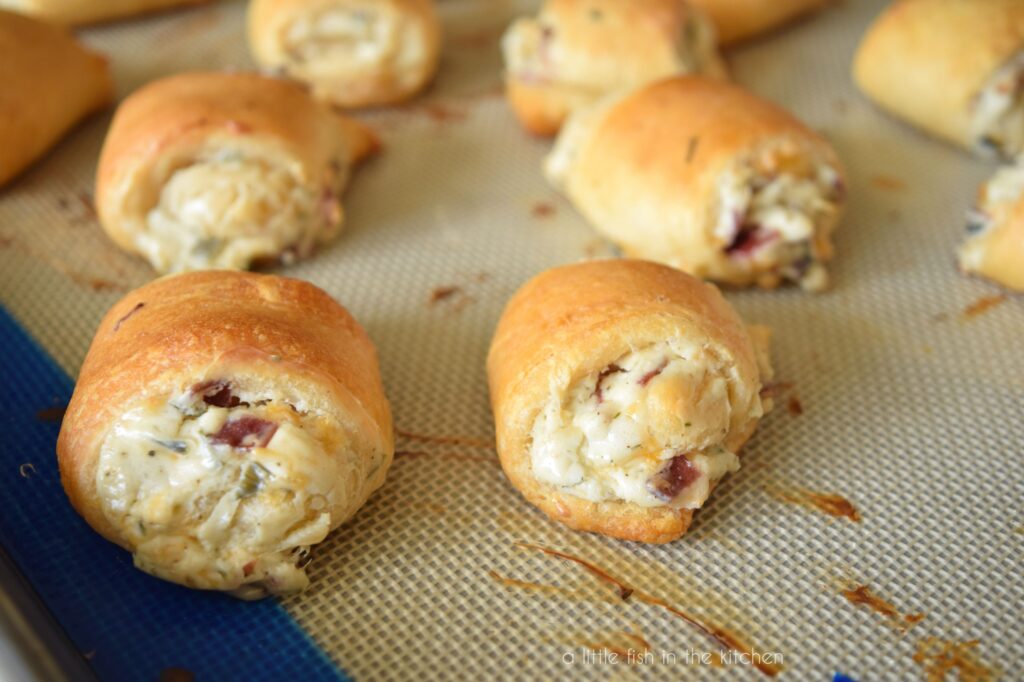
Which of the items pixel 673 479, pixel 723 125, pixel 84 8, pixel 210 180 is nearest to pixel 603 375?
pixel 673 479

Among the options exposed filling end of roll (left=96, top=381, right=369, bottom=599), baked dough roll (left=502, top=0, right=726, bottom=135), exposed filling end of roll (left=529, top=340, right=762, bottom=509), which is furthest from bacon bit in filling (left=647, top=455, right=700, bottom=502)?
baked dough roll (left=502, top=0, right=726, bottom=135)

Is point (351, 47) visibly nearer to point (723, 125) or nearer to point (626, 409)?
point (723, 125)

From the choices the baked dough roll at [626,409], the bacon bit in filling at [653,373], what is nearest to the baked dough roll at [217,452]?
the baked dough roll at [626,409]

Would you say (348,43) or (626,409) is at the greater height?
(348,43)

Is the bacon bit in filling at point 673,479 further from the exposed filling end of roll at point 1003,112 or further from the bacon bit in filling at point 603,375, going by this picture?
the exposed filling end of roll at point 1003,112

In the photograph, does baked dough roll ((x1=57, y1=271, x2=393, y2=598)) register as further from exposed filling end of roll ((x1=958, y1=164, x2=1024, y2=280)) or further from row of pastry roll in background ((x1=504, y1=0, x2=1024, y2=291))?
exposed filling end of roll ((x1=958, y1=164, x2=1024, y2=280))

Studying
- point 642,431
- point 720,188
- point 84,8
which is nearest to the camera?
point 642,431

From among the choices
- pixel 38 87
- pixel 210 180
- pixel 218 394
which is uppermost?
pixel 38 87

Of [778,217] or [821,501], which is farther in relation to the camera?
[778,217]

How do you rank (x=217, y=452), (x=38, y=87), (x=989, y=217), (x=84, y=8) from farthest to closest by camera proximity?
1. (x=84, y=8)
2. (x=38, y=87)
3. (x=989, y=217)
4. (x=217, y=452)
